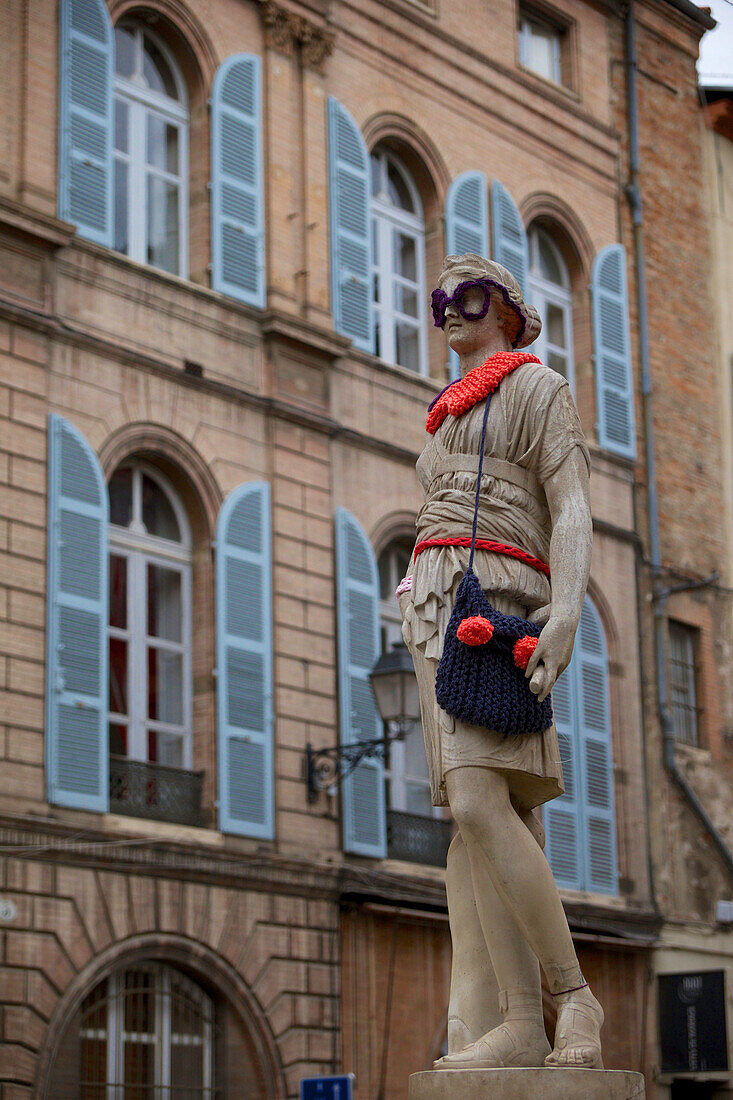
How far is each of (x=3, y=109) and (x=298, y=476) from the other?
4345mm

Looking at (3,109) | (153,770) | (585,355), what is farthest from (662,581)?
(3,109)

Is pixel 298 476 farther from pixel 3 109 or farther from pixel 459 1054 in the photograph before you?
pixel 459 1054

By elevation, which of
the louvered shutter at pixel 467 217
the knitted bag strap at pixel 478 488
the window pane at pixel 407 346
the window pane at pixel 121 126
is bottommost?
the knitted bag strap at pixel 478 488

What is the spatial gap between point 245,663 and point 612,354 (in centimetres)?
802

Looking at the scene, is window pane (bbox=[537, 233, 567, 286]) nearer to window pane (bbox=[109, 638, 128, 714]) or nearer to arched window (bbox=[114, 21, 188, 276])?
arched window (bbox=[114, 21, 188, 276])

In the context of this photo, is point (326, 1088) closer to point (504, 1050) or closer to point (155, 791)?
point (155, 791)

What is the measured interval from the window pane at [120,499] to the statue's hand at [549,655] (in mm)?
11725

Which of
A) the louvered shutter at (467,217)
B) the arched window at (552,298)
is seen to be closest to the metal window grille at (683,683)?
the arched window at (552,298)

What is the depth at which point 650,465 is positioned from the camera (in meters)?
24.5

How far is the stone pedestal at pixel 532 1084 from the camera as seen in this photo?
6.02m

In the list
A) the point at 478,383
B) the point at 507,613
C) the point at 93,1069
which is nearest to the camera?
the point at 507,613

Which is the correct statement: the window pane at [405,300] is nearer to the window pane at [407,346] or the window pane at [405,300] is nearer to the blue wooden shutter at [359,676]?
the window pane at [407,346]

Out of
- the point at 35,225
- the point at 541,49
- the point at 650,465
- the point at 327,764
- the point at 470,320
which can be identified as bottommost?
the point at 470,320

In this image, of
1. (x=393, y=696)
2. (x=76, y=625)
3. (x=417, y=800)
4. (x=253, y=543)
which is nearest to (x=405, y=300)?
(x=253, y=543)
